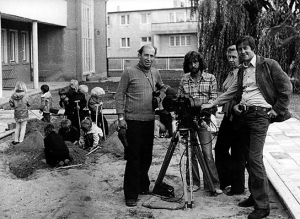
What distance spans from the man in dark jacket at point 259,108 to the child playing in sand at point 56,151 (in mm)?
3037

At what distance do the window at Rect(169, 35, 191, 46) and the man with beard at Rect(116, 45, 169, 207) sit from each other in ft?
168

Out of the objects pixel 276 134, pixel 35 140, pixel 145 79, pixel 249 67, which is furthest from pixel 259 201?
pixel 276 134

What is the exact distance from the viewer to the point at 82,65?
27.5 m

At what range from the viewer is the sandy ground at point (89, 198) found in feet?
18.0

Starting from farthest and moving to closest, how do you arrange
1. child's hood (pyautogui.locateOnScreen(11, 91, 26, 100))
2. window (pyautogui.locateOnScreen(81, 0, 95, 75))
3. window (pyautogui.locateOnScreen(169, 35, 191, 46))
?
window (pyautogui.locateOnScreen(169, 35, 191, 46))
window (pyautogui.locateOnScreen(81, 0, 95, 75))
child's hood (pyautogui.locateOnScreen(11, 91, 26, 100))

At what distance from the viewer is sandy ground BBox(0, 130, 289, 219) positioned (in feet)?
18.0

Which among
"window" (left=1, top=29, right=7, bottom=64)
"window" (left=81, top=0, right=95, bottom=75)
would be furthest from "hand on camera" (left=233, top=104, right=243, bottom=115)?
"window" (left=81, top=0, right=95, bottom=75)

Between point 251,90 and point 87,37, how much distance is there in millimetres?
24091

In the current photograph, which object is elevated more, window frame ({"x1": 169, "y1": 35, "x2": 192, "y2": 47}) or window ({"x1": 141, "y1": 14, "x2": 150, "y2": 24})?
window ({"x1": 141, "y1": 14, "x2": 150, "y2": 24})

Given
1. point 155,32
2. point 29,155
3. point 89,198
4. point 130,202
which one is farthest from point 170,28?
point 130,202

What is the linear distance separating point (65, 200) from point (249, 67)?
2.45m

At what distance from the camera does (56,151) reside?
7.58m

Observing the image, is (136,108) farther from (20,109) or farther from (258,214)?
(20,109)

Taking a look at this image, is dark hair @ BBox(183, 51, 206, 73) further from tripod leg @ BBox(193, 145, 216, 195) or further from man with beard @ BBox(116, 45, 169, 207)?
tripod leg @ BBox(193, 145, 216, 195)
